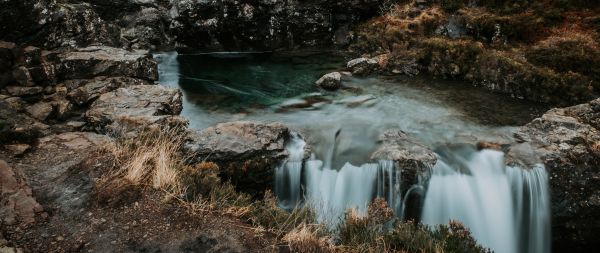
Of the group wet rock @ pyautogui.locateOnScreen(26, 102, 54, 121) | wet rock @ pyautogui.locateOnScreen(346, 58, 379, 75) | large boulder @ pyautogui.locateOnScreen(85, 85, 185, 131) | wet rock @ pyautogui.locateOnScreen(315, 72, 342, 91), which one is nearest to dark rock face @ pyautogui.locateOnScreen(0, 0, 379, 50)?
wet rock @ pyautogui.locateOnScreen(346, 58, 379, 75)

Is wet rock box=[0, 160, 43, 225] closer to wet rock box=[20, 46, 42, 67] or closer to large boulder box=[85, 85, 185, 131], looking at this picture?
large boulder box=[85, 85, 185, 131]

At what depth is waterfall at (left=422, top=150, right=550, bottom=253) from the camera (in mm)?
8367

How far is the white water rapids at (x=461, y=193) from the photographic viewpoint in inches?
330

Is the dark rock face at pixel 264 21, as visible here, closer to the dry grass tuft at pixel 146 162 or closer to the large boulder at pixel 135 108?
the large boulder at pixel 135 108

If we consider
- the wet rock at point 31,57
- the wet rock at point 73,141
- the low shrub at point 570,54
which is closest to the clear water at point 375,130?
the low shrub at point 570,54

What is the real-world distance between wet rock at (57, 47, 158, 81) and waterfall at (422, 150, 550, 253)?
365 inches

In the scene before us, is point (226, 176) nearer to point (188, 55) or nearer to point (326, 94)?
point (326, 94)

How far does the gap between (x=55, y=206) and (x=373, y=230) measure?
15.2 feet

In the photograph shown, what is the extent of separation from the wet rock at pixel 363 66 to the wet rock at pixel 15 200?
1178 cm

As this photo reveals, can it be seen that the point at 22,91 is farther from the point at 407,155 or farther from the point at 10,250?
the point at 407,155

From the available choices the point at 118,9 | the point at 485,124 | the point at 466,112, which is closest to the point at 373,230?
the point at 485,124

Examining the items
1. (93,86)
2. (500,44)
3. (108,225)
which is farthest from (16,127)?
(500,44)

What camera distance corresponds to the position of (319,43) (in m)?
19.8

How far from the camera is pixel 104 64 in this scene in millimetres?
12258
